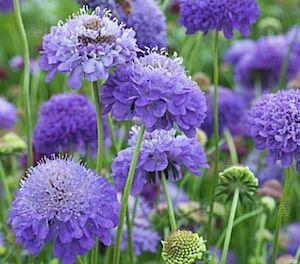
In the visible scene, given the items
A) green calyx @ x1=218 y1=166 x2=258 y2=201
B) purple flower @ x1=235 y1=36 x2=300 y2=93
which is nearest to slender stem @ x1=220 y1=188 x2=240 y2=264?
green calyx @ x1=218 y1=166 x2=258 y2=201

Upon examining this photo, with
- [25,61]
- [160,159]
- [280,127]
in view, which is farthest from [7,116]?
[280,127]

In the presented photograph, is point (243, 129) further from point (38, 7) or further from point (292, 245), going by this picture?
point (38, 7)

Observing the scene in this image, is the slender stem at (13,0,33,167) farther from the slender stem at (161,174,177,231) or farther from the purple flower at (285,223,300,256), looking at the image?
the purple flower at (285,223,300,256)

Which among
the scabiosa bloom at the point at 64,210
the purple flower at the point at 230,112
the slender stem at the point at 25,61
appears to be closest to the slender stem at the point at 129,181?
the scabiosa bloom at the point at 64,210

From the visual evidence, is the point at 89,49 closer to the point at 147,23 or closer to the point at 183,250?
the point at 183,250

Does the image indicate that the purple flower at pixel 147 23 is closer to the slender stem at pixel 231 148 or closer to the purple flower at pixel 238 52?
the slender stem at pixel 231 148

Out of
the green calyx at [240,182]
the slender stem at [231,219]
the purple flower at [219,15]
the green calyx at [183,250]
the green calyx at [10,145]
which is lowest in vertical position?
the green calyx at [183,250]

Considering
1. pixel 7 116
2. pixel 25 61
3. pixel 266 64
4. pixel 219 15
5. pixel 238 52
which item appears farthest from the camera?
pixel 238 52
